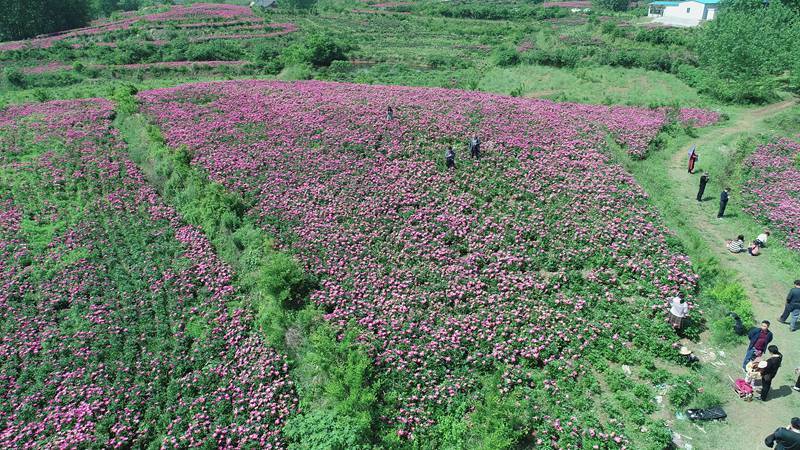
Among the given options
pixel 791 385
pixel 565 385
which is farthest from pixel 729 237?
pixel 565 385

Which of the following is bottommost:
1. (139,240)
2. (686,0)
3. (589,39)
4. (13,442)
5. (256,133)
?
(13,442)

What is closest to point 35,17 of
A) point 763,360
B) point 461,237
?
point 461,237

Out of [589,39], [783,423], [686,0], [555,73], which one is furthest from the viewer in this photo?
[686,0]

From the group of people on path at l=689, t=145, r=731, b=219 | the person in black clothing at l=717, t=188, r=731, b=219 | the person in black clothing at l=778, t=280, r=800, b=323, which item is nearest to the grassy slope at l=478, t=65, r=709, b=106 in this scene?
the group of people on path at l=689, t=145, r=731, b=219

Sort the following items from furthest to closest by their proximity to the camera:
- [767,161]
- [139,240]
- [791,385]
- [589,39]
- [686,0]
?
[686,0] < [589,39] < [767,161] < [139,240] < [791,385]

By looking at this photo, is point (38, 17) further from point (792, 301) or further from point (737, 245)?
point (792, 301)

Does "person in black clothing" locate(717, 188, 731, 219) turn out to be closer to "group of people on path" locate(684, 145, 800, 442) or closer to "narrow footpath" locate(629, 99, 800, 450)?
"narrow footpath" locate(629, 99, 800, 450)

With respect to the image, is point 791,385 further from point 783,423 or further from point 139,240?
point 139,240
